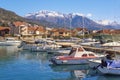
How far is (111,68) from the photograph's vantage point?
110 ft

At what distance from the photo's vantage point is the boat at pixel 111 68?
110ft

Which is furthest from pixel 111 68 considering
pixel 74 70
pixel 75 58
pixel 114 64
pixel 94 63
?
pixel 75 58

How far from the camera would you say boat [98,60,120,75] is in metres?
33.5

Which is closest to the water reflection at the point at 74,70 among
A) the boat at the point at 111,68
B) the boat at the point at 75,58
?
the boat at the point at 75,58

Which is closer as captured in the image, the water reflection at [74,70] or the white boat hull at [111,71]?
the white boat hull at [111,71]

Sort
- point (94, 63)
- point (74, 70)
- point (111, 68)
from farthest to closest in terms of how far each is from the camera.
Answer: point (74, 70) → point (94, 63) → point (111, 68)

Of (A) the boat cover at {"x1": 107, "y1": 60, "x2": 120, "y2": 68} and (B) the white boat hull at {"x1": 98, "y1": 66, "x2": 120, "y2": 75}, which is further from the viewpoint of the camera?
(A) the boat cover at {"x1": 107, "y1": 60, "x2": 120, "y2": 68}

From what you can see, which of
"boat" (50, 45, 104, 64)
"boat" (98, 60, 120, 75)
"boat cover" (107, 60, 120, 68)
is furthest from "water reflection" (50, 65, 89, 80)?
"boat cover" (107, 60, 120, 68)

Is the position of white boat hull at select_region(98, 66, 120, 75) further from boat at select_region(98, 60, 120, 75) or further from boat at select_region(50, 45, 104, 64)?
boat at select_region(50, 45, 104, 64)

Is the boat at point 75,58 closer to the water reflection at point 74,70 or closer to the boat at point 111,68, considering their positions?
the water reflection at point 74,70

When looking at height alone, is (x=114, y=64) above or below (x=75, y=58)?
above

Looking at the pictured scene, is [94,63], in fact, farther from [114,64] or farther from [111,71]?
[111,71]

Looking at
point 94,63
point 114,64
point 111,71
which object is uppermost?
point 114,64

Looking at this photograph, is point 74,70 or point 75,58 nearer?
point 74,70
